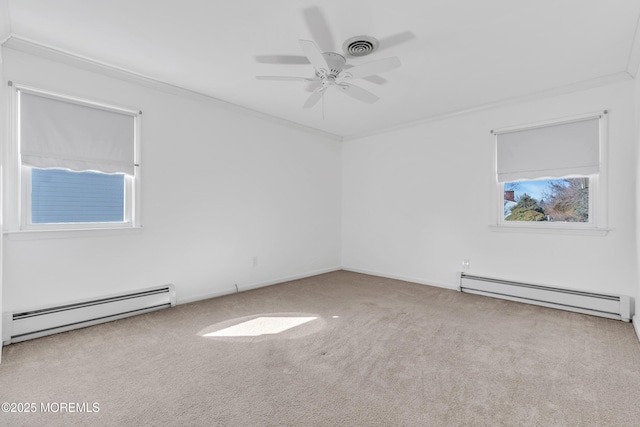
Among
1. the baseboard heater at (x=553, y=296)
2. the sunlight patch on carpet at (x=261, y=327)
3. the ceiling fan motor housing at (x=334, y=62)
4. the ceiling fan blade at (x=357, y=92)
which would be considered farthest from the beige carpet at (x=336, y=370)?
the ceiling fan motor housing at (x=334, y=62)

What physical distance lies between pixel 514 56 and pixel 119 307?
4.44 m

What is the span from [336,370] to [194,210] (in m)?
2.56

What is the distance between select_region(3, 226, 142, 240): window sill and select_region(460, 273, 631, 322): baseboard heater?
4137 millimetres

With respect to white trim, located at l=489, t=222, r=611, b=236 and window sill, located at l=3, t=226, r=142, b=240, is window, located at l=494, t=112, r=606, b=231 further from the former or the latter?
window sill, located at l=3, t=226, r=142, b=240

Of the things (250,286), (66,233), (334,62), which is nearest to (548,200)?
(334,62)

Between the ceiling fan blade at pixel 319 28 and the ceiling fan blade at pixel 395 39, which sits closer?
the ceiling fan blade at pixel 319 28

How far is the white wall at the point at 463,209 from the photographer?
320cm

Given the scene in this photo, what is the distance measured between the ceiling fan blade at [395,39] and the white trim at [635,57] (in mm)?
1663

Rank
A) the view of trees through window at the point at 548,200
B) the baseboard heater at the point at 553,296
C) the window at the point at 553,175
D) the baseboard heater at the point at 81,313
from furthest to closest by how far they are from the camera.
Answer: the view of trees through window at the point at 548,200 < the window at the point at 553,175 < the baseboard heater at the point at 553,296 < the baseboard heater at the point at 81,313

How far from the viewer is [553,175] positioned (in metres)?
3.56

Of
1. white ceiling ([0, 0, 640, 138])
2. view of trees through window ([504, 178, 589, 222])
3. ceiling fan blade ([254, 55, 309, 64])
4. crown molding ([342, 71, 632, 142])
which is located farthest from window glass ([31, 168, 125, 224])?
view of trees through window ([504, 178, 589, 222])

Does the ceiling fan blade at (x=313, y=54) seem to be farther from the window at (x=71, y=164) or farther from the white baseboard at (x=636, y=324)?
the white baseboard at (x=636, y=324)

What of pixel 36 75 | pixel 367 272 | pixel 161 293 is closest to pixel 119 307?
pixel 161 293

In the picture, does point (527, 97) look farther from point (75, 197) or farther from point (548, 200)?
point (75, 197)
